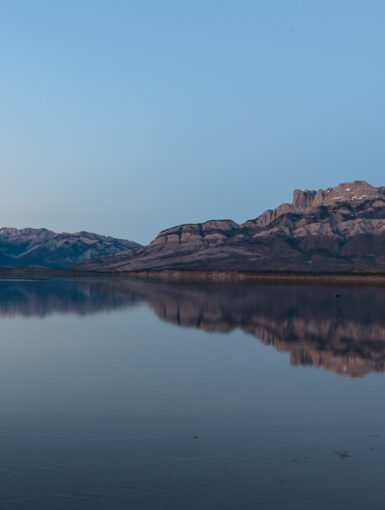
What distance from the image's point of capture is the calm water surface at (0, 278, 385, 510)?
45.0ft

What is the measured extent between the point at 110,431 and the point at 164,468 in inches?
155

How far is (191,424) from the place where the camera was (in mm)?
19719

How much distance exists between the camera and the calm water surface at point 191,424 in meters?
13.7

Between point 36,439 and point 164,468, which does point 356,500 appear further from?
point 36,439

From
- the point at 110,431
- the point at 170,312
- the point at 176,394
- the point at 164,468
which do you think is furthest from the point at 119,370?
the point at 170,312

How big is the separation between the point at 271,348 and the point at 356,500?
90.2 feet

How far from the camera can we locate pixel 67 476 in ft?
47.6

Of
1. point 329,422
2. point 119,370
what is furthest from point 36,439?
point 119,370

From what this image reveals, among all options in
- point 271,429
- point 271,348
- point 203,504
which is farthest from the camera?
point 271,348

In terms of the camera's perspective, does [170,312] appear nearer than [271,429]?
No

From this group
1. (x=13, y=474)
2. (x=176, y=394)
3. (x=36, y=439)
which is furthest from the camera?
(x=176, y=394)

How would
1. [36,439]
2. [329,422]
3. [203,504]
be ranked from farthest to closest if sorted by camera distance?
[329,422], [36,439], [203,504]

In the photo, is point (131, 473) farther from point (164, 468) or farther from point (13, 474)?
point (13, 474)

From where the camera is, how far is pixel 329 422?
Result: 20.5 meters
